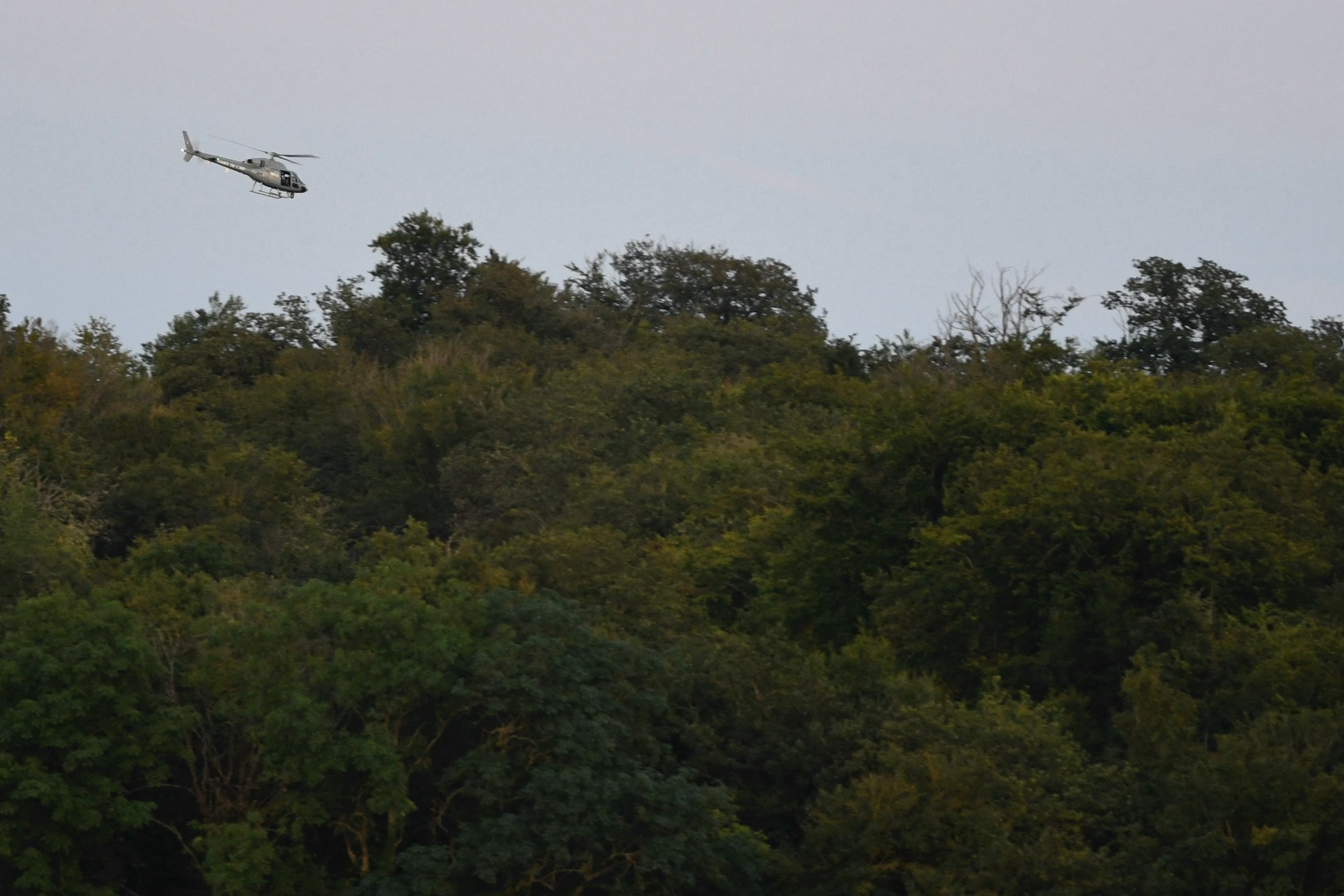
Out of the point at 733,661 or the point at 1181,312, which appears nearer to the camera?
the point at 733,661

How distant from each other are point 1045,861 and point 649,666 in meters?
4.54

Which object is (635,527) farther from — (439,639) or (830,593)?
(439,639)

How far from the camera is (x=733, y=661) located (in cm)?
1858

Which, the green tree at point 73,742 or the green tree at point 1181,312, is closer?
the green tree at point 73,742

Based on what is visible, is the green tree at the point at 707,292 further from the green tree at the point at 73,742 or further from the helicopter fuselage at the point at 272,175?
the green tree at the point at 73,742

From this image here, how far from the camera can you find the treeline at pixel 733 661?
52.1ft

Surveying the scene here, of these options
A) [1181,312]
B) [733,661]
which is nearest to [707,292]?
[1181,312]

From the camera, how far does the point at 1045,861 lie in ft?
50.0

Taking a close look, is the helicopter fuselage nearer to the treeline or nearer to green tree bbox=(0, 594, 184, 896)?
the treeline

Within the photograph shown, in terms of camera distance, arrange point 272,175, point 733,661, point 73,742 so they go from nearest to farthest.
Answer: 1. point 73,742
2. point 733,661
3. point 272,175

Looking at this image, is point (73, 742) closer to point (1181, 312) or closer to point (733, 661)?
point (733, 661)

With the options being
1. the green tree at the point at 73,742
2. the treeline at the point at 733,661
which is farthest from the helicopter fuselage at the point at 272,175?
the green tree at the point at 73,742

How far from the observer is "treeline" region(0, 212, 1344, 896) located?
15883 mm

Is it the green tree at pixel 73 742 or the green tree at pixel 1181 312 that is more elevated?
the green tree at pixel 1181 312
